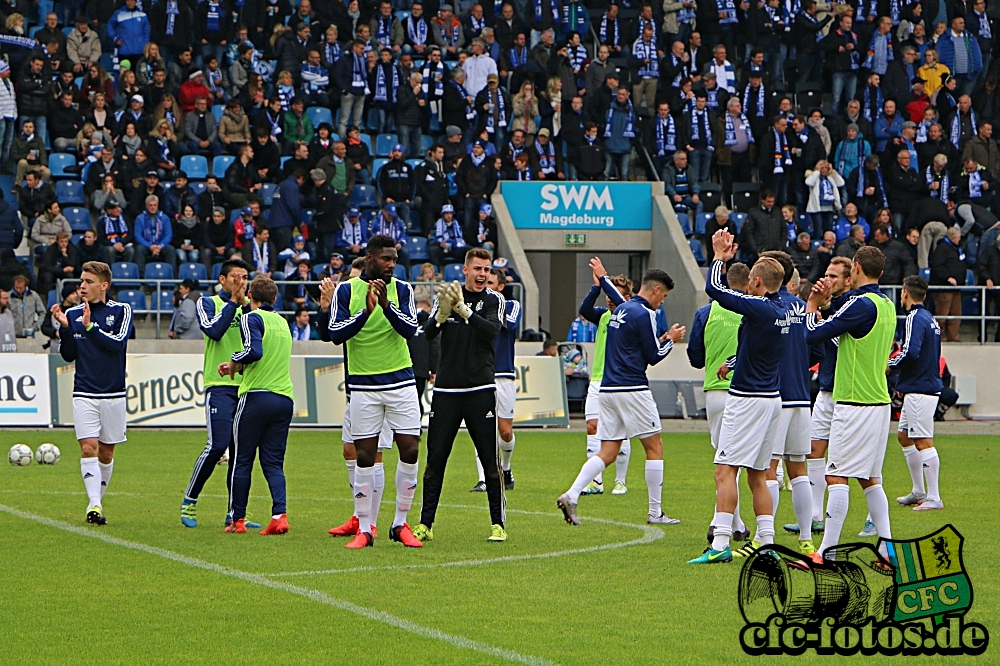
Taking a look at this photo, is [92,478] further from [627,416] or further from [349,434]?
[627,416]

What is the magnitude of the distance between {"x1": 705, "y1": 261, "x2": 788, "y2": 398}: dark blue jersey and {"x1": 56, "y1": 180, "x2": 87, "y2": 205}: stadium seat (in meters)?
21.2

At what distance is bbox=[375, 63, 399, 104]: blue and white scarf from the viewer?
102ft

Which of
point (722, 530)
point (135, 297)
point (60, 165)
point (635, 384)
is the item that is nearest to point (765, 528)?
point (722, 530)

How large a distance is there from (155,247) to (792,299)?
62.9 feet

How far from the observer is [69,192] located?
28.7m

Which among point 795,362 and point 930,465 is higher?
point 795,362

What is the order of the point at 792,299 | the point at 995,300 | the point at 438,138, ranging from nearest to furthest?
the point at 792,299
the point at 995,300
the point at 438,138

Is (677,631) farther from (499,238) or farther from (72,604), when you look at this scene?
(499,238)

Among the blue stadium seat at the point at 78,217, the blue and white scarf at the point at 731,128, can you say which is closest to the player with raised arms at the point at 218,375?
the blue stadium seat at the point at 78,217

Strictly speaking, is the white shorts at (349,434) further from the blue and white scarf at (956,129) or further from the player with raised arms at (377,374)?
the blue and white scarf at (956,129)

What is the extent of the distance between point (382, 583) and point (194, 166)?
2186 centimetres

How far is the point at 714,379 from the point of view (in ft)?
41.6

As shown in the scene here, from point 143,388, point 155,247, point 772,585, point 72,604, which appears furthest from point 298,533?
point 155,247

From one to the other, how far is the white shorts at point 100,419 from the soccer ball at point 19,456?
6.07 metres
